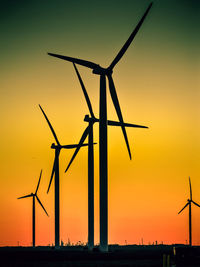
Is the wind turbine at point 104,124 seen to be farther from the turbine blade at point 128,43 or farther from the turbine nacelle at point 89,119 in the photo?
the turbine nacelle at point 89,119

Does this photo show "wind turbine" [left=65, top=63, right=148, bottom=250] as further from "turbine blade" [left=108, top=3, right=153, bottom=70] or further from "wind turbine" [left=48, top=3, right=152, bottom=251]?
"turbine blade" [left=108, top=3, right=153, bottom=70]

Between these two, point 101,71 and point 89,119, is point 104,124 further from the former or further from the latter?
point 89,119

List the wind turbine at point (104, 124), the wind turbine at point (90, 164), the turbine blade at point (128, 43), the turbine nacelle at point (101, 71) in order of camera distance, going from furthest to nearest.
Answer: the wind turbine at point (90, 164)
the turbine nacelle at point (101, 71)
the wind turbine at point (104, 124)
the turbine blade at point (128, 43)

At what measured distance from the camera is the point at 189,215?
174375mm

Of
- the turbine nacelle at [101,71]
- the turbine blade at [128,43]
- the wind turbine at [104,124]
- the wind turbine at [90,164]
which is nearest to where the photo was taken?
the turbine blade at [128,43]

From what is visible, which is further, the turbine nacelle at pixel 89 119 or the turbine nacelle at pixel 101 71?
the turbine nacelle at pixel 89 119

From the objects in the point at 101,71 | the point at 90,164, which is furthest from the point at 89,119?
the point at 101,71

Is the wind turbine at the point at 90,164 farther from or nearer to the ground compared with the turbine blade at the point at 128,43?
nearer to the ground

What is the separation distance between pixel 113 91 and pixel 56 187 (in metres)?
48.0

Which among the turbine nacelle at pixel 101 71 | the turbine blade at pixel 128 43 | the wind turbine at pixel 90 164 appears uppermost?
the turbine blade at pixel 128 43

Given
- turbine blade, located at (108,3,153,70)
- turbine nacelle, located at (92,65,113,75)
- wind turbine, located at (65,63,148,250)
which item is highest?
turbine blade, located at (108,3,153,70)

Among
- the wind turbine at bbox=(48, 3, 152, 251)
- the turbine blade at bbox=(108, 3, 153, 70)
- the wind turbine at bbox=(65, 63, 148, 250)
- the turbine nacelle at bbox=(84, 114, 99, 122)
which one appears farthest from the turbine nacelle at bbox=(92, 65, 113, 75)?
the turbine nacelle at bbox=(84, 114, 99, 122)

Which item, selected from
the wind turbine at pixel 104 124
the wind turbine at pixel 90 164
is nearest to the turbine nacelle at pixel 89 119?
the wind turbine at pixel 90 164

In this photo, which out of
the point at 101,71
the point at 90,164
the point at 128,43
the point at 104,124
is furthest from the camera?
the point at 90,164
